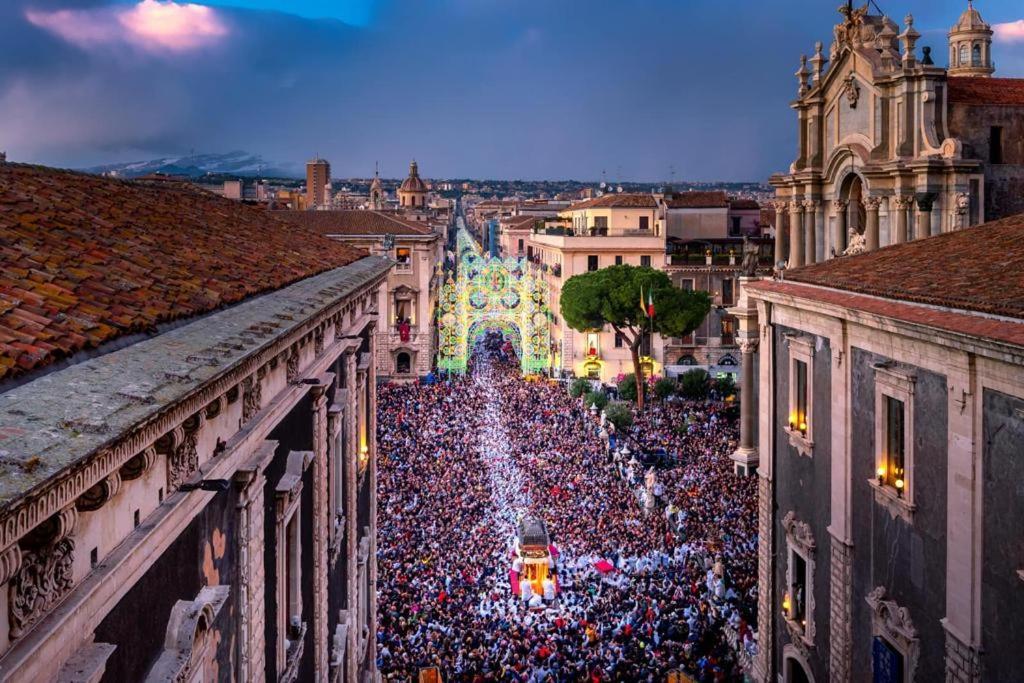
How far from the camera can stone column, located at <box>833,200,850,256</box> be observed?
24797 mm

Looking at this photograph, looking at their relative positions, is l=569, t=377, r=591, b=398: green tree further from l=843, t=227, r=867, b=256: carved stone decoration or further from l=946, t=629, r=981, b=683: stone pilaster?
l=946, t=629, r=981, b=683: stone pilaster

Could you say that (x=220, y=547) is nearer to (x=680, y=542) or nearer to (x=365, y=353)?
(x=365, y=353)

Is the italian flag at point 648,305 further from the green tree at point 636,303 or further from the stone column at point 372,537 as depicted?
the stone column at point 372,537

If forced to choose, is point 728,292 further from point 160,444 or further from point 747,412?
point 160,444

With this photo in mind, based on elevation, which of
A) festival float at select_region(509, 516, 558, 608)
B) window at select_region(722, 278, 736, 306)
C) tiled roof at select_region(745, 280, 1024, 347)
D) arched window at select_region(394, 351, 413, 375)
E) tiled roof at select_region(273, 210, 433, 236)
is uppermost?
tiled roof at select_region(273, 210, 433, 236)

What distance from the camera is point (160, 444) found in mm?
4832

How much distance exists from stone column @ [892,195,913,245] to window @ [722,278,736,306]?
3521 centimetres

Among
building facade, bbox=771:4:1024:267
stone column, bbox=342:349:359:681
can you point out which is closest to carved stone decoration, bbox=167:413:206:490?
stone column, bbox=342:349:359:681

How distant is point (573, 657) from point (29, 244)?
14.9m

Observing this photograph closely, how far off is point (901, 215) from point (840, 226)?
3.40m

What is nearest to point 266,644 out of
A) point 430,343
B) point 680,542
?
point 680,542

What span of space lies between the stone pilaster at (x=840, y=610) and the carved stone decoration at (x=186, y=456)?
436 inches

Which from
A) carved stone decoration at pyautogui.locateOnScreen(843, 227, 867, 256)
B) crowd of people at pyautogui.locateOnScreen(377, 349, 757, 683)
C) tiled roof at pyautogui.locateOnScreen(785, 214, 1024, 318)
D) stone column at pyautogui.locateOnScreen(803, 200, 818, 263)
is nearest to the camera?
tiled roof at pyautogui.locateOnScreen(785, 214, 1024, 318)

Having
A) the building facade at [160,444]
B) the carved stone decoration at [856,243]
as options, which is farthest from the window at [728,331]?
the building facade at [160,444]
